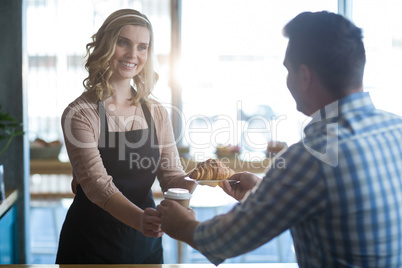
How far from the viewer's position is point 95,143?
1789mm

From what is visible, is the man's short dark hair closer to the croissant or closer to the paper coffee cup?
the paper coffee cup

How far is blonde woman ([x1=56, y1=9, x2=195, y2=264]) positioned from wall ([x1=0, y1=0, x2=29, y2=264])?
3.62 ft

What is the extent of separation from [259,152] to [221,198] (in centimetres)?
53

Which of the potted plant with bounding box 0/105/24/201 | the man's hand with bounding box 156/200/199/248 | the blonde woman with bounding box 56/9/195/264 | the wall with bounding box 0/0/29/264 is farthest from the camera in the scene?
the wall with bounding box 0/0/29/264

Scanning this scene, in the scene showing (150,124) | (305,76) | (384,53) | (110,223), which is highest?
(384,53)

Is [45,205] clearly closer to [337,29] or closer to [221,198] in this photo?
[221,198]

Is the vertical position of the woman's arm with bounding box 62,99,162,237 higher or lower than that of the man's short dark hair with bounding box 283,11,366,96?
lower

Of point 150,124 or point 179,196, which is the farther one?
point 150,124

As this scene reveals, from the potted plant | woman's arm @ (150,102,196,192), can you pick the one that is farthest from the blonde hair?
the potted plant

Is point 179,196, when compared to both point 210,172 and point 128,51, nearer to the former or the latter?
point 210,172

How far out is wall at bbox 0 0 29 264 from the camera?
2.79 metres

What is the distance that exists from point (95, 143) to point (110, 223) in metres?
0.35

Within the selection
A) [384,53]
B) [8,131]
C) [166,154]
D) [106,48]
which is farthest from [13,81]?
[384,53]

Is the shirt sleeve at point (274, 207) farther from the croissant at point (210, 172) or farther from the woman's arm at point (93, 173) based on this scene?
the croissant at point (210, 172)
